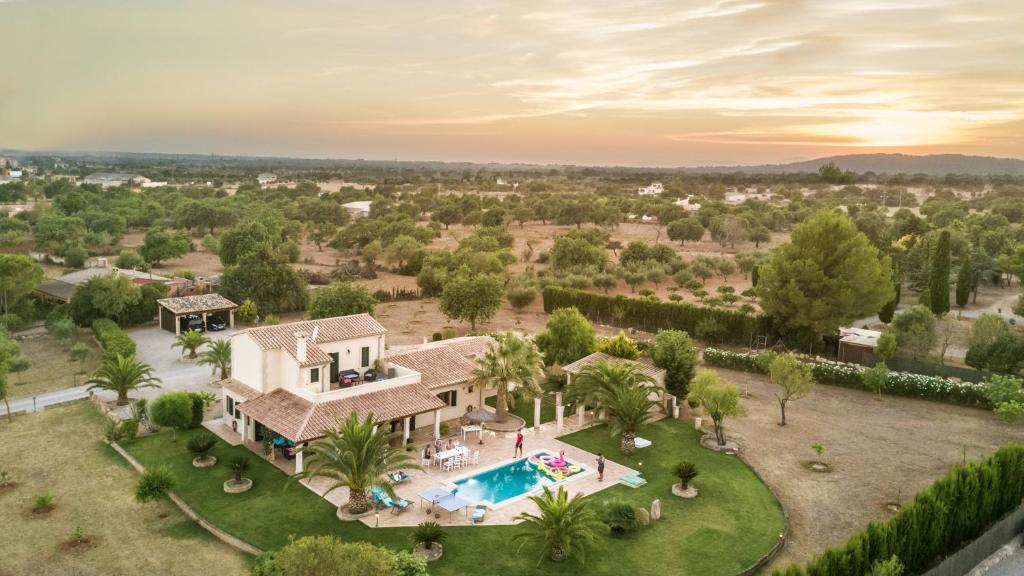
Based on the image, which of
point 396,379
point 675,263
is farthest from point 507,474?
point 675,263

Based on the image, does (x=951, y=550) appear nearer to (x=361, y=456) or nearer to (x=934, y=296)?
(x=361, y=456)

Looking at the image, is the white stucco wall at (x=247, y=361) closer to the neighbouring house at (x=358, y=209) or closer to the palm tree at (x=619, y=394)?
the palm tree at (x=619, y=394)

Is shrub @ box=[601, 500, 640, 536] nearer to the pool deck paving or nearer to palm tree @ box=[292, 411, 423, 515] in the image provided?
the pool deck paving

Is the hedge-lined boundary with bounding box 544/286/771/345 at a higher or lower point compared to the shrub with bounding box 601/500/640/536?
higher

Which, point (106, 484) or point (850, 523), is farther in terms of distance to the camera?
point (106, 484)

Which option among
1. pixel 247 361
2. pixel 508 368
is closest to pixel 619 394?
pixel 508 368

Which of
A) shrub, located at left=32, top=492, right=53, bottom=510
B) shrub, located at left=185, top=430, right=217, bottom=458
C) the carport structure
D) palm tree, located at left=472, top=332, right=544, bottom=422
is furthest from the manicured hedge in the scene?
palm tree, located at left=472, top=332, right=544, bottom=422
